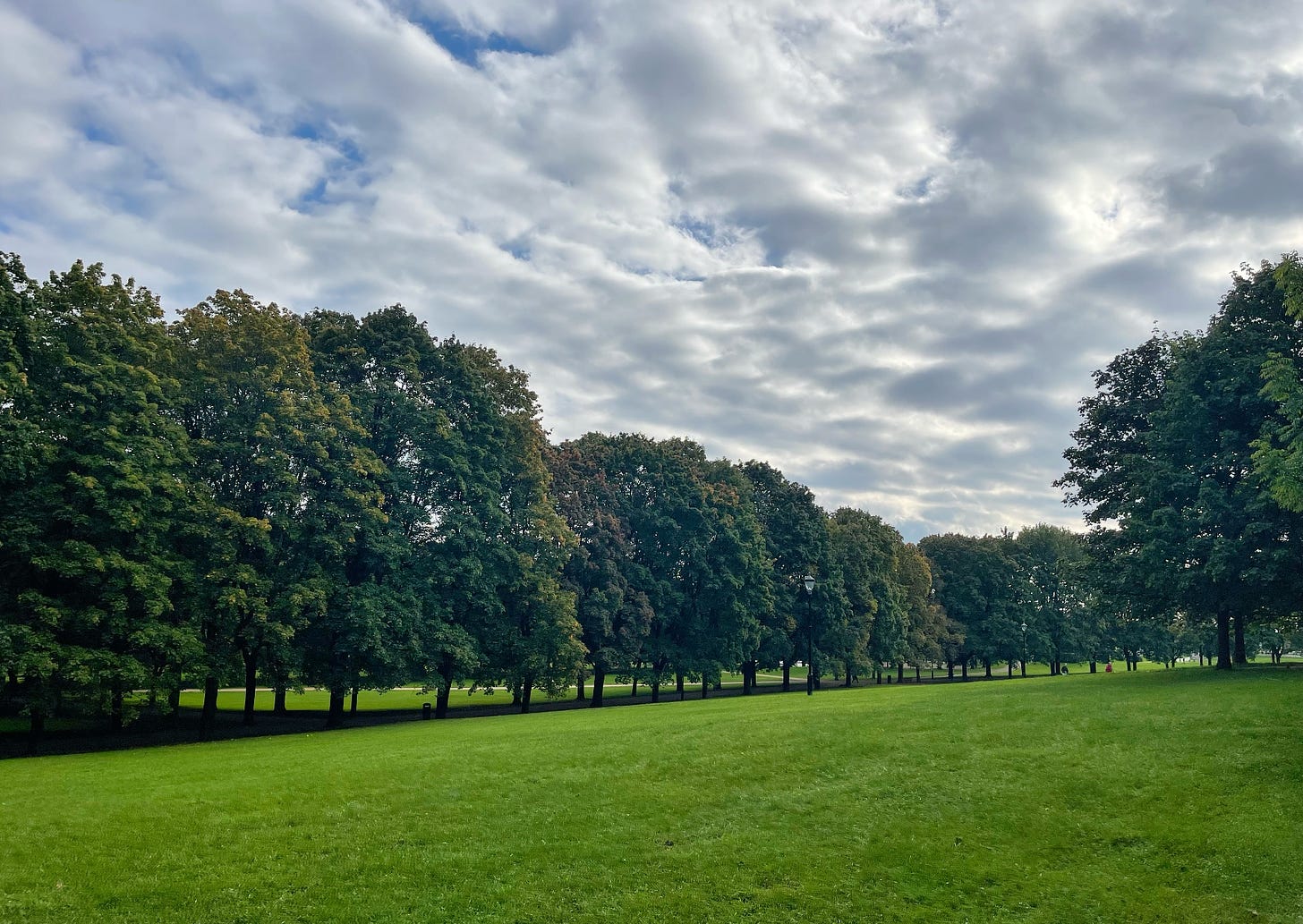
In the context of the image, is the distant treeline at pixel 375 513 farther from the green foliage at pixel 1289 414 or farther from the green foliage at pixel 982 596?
the green foliage at pixel 982 596

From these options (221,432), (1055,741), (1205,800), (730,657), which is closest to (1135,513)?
(1055,741)

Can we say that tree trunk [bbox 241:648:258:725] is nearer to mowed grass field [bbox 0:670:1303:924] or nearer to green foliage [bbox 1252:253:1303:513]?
mowed grass field [bbox 0:670:1303:924]

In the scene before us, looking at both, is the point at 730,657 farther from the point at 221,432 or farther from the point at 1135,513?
the point at 221,432

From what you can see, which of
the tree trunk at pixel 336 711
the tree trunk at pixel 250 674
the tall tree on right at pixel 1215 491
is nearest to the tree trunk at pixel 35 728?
the tree trunk at pixel 250 674

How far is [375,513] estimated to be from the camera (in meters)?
33.9

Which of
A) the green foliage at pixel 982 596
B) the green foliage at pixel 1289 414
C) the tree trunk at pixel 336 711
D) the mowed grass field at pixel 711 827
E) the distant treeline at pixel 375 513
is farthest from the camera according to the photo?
the green foliage at pixel 982 596

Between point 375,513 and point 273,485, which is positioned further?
point 375,513

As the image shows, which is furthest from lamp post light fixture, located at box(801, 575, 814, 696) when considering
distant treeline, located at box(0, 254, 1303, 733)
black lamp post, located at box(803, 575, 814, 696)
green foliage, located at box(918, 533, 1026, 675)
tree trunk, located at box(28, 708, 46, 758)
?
green foliage, located at box(918, 533, 1026, 675)

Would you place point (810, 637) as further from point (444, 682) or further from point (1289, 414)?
point (1289, 414)

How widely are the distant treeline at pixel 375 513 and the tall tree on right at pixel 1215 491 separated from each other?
0.13 m

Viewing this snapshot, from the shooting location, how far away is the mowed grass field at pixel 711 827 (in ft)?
38.5

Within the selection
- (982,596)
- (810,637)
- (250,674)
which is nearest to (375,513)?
(250,674)

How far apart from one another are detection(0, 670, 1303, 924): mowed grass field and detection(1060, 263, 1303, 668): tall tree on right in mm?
10323

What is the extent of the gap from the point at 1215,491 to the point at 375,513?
35.9 m
